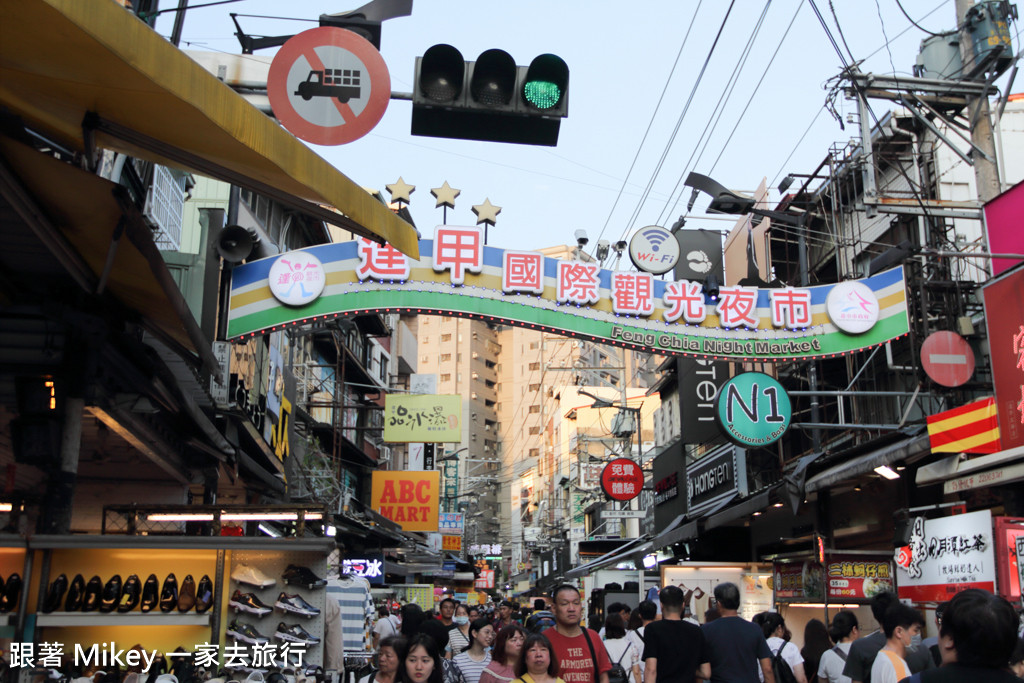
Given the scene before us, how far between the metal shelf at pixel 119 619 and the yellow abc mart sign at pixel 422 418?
22.4 metres

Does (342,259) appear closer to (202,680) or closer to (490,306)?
(490,306)

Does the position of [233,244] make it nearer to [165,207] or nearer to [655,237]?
[165,207]

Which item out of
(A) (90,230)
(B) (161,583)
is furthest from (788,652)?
(A) (90,230)

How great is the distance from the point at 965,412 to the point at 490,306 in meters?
6.95

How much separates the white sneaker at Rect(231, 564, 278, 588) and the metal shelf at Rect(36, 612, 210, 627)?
0.39 meters

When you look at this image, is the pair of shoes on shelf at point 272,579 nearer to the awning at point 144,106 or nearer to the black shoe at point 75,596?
the black shoe at point 75,596

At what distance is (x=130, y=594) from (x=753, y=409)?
1060 centimetres

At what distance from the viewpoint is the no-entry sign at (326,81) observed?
868 cm

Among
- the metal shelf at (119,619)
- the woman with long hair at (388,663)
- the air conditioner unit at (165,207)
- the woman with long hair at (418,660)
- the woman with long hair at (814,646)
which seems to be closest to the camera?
the woman with long hair at (418,660)

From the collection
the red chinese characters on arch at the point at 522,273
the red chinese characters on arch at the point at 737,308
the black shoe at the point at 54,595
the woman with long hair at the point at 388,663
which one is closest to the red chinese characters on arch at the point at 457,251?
the red chinese characters on arch at the point at 522,273

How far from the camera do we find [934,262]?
49.6 ft

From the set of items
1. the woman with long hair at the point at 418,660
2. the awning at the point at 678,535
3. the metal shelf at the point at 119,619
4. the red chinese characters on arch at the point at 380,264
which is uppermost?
the red chinese characters on arch at the point at 380,264

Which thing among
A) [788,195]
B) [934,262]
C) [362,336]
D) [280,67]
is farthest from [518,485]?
[280,67]

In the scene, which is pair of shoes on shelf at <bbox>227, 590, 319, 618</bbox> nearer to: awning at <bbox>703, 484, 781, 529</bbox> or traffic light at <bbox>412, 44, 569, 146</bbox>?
traffic light at <bbox>412, 44, 569, 146</bbox>
